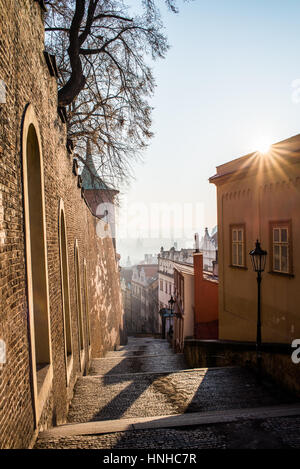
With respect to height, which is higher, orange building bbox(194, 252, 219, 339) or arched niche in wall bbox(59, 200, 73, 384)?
arched niche in wall bbox(59, 200, 73, 384)

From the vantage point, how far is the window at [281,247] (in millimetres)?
8752

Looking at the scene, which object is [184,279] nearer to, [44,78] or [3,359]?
[44,78]

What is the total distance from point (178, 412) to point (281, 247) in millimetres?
5283

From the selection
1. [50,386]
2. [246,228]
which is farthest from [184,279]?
[50,386]

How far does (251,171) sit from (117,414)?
308 inches

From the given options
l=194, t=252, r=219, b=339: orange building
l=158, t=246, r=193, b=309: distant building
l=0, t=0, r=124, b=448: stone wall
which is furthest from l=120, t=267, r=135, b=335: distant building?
l=0, t=0, r=124, b=448: stone wall

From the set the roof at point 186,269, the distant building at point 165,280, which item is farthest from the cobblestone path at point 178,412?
the distant building at point 165,280

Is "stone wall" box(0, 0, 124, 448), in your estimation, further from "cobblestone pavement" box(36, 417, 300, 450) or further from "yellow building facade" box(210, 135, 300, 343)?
"yellow building facade" box(210, 135, 300, 343)

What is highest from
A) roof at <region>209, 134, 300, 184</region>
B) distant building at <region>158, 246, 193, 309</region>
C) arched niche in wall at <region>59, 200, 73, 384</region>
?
roof at <region>209, 134, 300, 184</region>

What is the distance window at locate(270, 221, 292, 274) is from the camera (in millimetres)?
8752

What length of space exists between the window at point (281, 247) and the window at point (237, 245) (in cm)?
155

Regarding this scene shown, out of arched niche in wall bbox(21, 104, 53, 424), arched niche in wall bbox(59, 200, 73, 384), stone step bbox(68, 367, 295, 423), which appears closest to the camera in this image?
arched niche in wall bbox(21, 104, 53, 424)

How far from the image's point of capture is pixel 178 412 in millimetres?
5711

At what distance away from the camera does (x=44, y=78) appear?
4.89m
